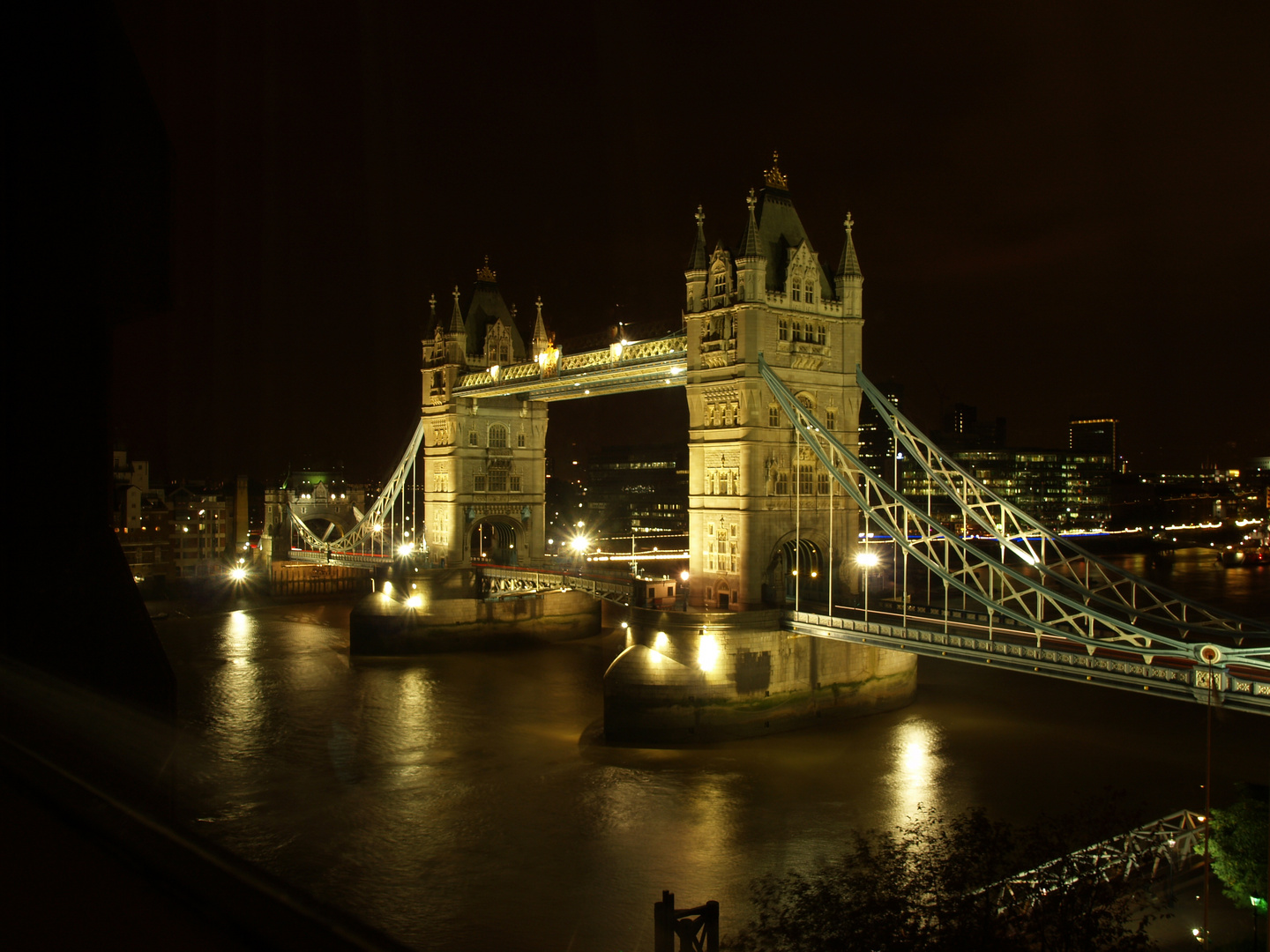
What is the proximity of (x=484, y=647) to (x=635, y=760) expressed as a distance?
19258mm

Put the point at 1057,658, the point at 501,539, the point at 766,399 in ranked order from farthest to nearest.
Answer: the point at 501,539
the point at 766,399
the point at 1057,658

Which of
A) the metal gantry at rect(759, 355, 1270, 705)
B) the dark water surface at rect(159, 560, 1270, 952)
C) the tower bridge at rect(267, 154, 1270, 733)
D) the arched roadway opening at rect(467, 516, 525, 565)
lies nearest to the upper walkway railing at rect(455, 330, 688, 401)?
the tower bridge at rect(267, 154, 1270, 733)

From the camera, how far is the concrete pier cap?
1075 inches

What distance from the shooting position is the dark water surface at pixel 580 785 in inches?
746

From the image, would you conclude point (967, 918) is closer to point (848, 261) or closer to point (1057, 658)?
point (1057, 658)

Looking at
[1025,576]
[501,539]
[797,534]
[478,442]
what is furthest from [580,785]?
[501,539]

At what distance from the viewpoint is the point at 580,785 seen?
2508 cm

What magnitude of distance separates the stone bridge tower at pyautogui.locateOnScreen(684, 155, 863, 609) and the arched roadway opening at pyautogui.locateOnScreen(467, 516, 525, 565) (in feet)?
61.7

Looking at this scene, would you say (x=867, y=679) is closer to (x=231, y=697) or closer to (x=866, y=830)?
(x=866, y=830)

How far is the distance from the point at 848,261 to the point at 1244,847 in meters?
21.5

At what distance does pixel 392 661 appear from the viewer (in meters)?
42.6

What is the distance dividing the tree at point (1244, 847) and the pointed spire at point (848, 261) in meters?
20.3

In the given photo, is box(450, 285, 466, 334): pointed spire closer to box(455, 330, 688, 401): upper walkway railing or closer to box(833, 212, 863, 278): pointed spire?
box(455, 330, 688, 401): upper walkway railing

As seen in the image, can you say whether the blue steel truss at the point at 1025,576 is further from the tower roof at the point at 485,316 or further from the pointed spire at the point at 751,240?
the tower roof at the point at 485,316
